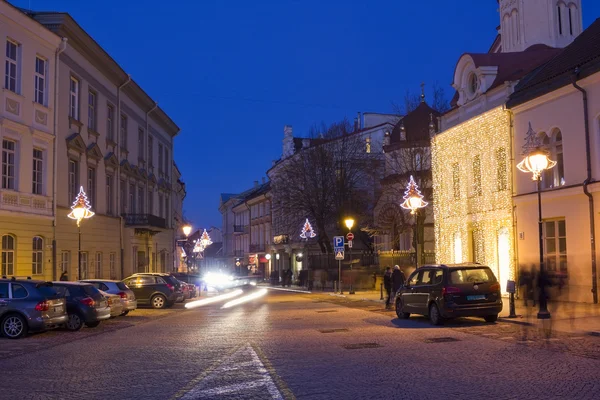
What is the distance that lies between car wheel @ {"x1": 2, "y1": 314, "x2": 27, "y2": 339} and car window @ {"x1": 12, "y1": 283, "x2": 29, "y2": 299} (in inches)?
19.3

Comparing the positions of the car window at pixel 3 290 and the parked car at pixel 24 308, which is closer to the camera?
the parked car at pixel 24 308

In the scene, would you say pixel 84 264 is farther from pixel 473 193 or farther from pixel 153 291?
pixel 473 193

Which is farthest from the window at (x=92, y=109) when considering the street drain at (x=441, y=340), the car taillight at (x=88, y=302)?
the street drain at (x=441, y=340)

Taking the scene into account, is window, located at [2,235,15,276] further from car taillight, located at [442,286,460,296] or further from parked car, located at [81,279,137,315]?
car taillight, located at [442,286,460,296]

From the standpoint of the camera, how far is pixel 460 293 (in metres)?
18.5

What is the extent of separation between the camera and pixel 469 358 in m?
12.2

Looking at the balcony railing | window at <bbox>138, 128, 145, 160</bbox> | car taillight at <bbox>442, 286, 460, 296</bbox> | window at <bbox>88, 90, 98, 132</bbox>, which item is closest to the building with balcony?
window at <bbox>88, 90, 98, 132</bbox>

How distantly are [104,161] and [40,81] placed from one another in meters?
9.46

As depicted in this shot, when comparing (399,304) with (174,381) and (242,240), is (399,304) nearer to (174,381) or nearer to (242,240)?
(174,381)

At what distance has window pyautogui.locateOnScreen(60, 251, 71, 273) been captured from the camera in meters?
32.7

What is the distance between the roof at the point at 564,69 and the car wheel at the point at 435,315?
32.0 ft

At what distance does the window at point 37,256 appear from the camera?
29.6 m

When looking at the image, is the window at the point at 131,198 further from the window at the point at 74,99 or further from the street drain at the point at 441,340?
the street drain at the point at 441,340

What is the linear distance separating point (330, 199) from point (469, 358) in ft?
131
